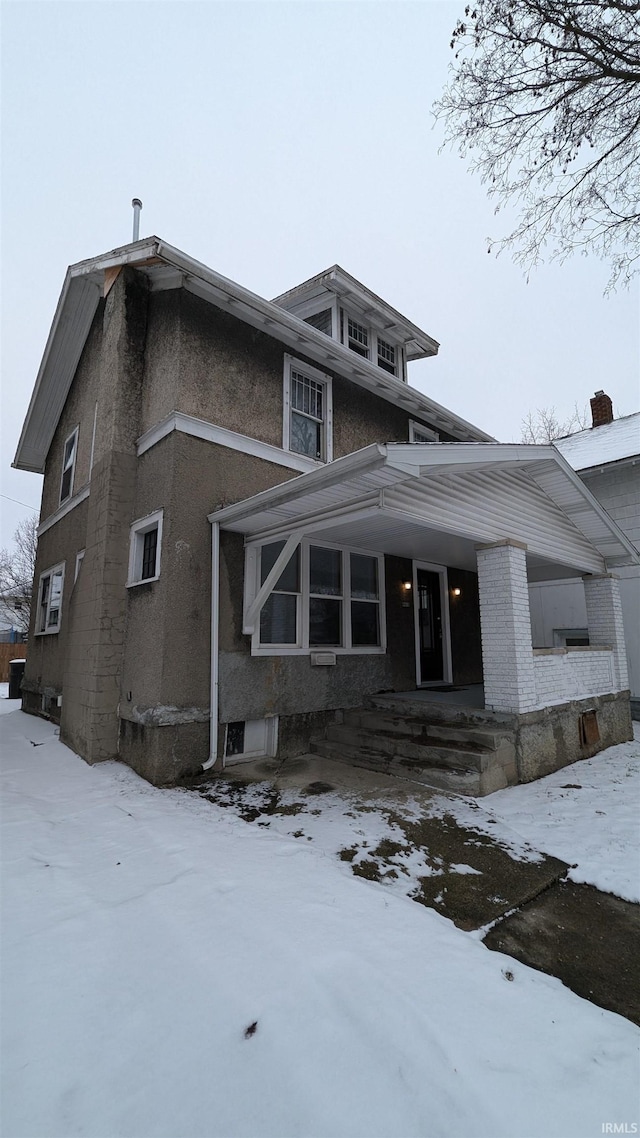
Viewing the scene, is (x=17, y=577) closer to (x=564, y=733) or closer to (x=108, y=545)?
(x=108, y=545)

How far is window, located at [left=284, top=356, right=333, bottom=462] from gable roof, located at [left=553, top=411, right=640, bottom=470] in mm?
5303

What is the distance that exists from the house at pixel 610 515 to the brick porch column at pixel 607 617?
0.95 meters

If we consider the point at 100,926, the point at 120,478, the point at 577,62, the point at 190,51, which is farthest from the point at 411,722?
the point at 190,51

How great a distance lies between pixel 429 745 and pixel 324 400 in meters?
5.54

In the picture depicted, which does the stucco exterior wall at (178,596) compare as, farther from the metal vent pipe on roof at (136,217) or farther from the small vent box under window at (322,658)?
the metal vent pipe on roof at (136,217)

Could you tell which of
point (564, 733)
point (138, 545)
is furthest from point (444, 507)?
point (138, 545)

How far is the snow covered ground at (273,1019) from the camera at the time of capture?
5.57 ft

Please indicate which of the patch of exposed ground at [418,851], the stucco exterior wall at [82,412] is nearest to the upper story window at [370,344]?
the stucco exterior wall at [82,412]

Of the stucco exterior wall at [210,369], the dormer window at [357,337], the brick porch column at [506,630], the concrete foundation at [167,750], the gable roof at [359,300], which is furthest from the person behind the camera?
the dormer window at [357,337]

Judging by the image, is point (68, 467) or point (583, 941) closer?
point (583, 941)

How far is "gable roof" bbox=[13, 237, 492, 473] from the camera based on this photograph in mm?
6446

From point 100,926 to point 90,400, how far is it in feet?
27.6

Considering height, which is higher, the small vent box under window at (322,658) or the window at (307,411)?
the window at (307,411)

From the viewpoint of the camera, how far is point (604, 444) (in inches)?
469
